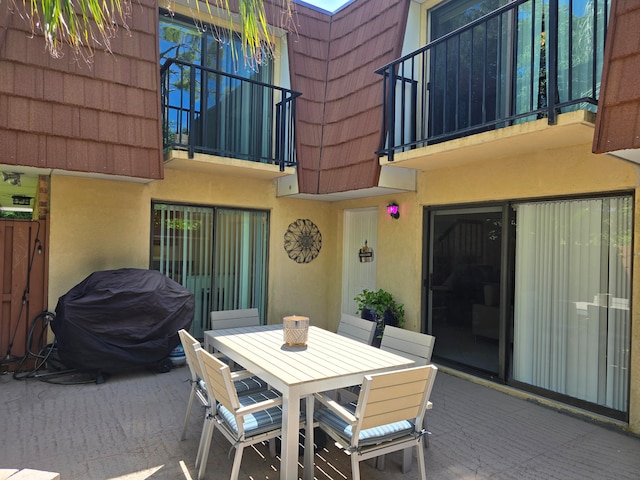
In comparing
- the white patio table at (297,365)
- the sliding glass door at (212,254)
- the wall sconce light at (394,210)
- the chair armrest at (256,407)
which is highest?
the wall sconce light at (394,210)

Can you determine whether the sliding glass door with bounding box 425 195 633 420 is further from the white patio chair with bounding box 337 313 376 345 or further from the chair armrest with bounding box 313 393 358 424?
the chair armrest with bounding box 313 393 358 424

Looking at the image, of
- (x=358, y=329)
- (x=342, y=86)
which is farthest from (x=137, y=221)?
(x=342, y=86)

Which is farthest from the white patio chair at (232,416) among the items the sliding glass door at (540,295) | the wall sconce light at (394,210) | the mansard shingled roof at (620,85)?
the wall sconce light at (394,210)

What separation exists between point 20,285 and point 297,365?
3943 mm

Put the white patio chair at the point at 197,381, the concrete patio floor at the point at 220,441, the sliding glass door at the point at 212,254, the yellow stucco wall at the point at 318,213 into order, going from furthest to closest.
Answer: the sliding glass door at the point at 212,254 → the yellow stucco wall at the point at 318,213 → the white patio chair at the point at 197,381 → the concrete patio floor at the point at 220,441

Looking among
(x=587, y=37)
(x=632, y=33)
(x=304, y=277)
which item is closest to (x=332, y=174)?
(x=304, y=277)

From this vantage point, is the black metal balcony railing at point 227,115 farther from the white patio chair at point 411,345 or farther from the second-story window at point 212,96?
the white patio chair at point 411,345

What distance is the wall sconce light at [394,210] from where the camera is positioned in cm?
606

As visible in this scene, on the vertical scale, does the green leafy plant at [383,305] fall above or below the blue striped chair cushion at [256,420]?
above

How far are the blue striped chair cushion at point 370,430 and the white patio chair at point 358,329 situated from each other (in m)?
1.41

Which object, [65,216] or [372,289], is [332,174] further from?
[65,216]

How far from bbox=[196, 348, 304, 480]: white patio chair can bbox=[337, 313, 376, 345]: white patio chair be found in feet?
4.97

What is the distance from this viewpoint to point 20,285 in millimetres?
5113

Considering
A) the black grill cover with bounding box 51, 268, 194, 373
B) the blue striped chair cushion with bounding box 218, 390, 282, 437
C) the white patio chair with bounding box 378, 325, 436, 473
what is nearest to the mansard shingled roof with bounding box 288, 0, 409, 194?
the white patio chair with bounding box 378, 325, 436, 473
